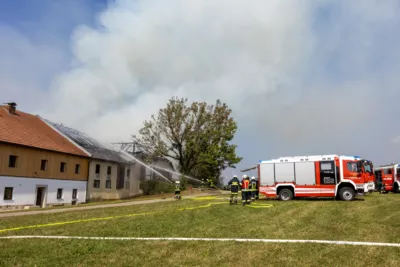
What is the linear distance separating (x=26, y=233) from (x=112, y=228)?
258cm

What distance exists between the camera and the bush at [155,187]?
44469 mm

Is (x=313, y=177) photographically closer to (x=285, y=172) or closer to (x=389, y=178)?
(x=285, y=172)

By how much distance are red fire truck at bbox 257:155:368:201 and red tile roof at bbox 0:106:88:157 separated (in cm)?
1991

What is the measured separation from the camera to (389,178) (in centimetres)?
3291

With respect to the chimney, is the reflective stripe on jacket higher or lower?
lower

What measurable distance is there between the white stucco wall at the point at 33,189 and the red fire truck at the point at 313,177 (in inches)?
761

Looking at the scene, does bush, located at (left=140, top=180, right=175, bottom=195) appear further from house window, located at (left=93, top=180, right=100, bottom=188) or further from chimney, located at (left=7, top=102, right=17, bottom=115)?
chimney, located at (left=7, top=102, right=17, bottom=115)

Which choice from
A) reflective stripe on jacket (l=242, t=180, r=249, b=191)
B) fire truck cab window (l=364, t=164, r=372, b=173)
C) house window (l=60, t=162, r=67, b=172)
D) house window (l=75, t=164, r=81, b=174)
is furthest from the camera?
house window (l=75, t=164, r=81, b=174)

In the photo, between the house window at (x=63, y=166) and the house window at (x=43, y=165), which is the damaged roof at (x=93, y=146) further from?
the house window at (x=43, y=165)

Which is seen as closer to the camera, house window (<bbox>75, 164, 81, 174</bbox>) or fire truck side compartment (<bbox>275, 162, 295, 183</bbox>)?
fire truck side compartment (<bbox>275, 162, 295, 183</bbox>)

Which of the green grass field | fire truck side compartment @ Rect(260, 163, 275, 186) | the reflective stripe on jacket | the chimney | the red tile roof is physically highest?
the chimney

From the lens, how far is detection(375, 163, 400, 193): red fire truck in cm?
3200

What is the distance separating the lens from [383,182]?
3353cm

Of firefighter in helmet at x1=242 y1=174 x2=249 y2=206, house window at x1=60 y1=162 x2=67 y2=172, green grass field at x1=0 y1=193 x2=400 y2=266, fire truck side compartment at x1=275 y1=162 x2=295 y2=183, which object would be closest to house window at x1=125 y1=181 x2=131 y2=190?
house window at x1=60 y1=162 x2=67 y2=172
